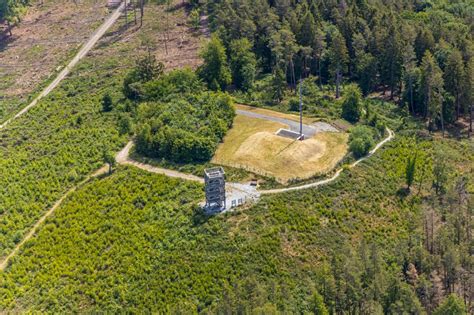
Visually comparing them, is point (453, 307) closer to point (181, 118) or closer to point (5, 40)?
point (181, 118)

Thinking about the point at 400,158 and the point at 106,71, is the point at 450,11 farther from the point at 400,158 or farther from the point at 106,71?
the point at 106,71

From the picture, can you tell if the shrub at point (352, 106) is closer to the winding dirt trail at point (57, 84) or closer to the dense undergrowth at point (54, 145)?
the dense undergrowth at point (54, 145)

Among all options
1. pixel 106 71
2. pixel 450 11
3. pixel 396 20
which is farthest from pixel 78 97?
pixel 450 11

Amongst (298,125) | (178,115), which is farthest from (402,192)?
(178,115)

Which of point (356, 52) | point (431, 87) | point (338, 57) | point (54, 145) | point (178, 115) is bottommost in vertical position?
point (54, 145)

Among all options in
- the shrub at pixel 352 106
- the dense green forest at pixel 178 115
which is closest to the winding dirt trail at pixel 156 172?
the dense green forest at pixel 178 115

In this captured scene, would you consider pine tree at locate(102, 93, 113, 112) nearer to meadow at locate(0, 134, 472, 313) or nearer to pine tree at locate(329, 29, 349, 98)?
meadow at locate(0, 134, 472, 313)
